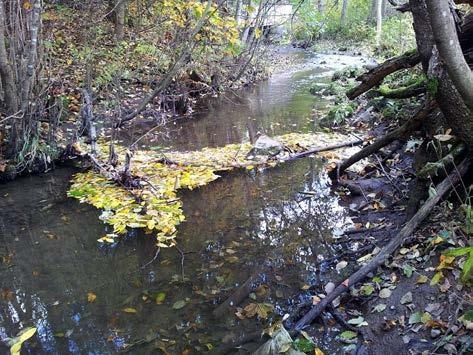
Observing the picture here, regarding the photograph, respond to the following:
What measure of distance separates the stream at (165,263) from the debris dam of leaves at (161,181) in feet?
0.58

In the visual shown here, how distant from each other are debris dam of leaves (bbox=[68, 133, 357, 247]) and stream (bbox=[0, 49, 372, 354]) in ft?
0.58

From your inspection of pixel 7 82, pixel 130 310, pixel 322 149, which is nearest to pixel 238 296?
pixel 130 310

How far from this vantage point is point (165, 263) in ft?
15.8

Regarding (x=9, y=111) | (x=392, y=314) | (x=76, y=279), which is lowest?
(x=76, y=279)

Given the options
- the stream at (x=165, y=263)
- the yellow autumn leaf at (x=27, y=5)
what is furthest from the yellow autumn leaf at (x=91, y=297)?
the yellow autumn leaf at (x=27, y=5)

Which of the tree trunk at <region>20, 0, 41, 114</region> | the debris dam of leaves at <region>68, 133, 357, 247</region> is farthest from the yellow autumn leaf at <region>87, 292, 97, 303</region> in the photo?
the tree trunk at <region>20, 0, 41, 114</region>

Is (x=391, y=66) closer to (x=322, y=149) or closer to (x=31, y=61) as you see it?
(x=322, y=149)

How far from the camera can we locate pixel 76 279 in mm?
4621

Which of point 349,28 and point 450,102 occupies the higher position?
point 450,102

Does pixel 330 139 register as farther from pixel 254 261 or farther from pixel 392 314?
pixel 392 314

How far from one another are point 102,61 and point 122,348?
9.95 meters

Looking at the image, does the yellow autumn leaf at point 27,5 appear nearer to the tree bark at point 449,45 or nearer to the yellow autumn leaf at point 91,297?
the yellow autumn leaf at point 91,297

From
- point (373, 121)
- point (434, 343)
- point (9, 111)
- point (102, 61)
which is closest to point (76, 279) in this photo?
point (434, 343)

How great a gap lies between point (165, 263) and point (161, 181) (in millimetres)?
2374
